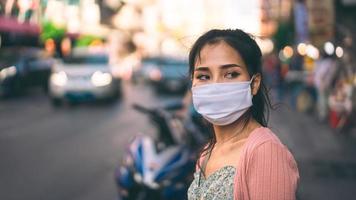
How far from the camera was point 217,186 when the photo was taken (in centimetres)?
215

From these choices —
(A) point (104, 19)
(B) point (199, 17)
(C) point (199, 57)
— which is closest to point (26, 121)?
(C) point (199, 57)

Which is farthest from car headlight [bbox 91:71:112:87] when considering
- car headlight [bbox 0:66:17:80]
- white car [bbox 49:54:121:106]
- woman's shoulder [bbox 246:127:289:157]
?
woman's shoulder [bbox 246:127:289:157]

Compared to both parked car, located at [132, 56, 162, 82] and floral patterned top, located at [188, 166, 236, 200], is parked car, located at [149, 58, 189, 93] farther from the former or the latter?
floral patterned top, located at [188, 166, 236, 200]

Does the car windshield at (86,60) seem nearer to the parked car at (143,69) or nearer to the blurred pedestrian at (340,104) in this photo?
the blurred pedestrian at (340,104)

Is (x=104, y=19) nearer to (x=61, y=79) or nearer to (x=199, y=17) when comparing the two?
(x=61, y=79)

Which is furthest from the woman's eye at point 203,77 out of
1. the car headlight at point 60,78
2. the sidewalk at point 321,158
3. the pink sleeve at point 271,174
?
the car headlight at point 60,78

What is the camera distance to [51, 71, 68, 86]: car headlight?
20.0 meters

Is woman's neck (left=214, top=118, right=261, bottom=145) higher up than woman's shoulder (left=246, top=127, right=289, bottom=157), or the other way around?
woman's shoulder (left=246, top=127, right=289, bottom=157)

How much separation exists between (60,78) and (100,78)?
130cm

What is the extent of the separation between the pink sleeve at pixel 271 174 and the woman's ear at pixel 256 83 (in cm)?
36

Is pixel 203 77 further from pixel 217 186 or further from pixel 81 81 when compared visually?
pixel 81 81

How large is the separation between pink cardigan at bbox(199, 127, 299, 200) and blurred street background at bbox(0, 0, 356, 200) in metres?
0.82

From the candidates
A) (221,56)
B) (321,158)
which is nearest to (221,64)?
(221,56)

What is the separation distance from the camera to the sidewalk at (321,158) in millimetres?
7917
